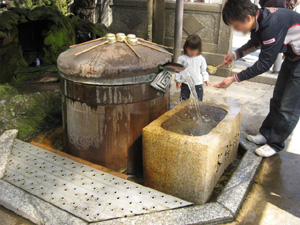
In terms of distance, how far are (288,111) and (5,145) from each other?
348cm

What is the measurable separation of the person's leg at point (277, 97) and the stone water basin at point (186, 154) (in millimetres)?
865

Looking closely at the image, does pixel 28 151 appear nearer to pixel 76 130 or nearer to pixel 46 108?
pixel 76 130

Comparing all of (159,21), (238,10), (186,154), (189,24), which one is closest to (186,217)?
(186,154)

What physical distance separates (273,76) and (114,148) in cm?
505

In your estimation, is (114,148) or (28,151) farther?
(28,151)

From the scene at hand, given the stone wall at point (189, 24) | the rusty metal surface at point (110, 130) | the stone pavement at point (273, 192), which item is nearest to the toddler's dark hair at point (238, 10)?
the rusty metal surface at point (110, 130)

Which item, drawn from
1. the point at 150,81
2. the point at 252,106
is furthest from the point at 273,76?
the point at 150,81

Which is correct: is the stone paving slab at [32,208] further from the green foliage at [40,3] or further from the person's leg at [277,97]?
the green foliage at [40,3]

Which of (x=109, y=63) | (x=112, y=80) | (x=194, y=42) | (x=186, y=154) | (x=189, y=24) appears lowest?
(x=186, y=154)

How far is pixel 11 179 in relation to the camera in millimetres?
3127

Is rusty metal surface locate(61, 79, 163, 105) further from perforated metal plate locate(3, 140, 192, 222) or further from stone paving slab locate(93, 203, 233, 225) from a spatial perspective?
stone paving slab locate(93, 203, 233, 225)

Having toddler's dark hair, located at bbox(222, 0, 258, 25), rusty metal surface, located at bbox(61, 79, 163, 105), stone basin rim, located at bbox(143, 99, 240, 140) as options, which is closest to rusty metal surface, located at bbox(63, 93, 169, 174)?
rusty metal surface, located at bbox(61, 79, 163, 105)

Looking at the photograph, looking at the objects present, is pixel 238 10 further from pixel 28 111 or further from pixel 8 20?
pixel 8 20

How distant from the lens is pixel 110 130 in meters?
3.27
